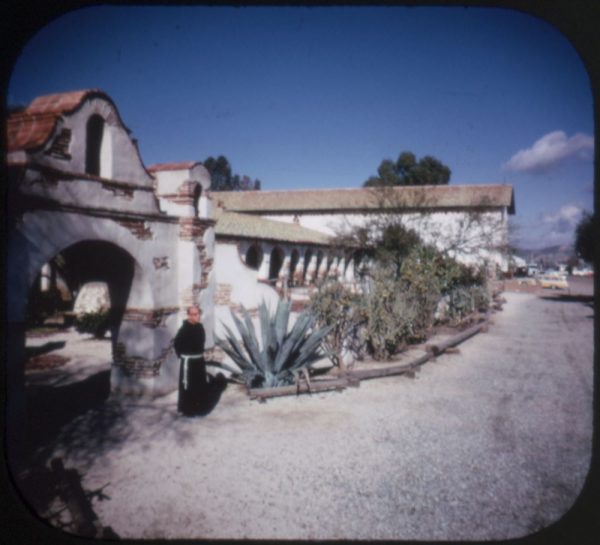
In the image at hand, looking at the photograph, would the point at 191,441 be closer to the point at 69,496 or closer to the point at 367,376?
the point at 69,496

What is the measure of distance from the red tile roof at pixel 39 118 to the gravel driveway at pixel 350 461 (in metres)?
3.45

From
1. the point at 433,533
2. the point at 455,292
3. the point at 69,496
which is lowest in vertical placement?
the point at 433,533

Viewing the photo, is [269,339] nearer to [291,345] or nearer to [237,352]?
[291,345]

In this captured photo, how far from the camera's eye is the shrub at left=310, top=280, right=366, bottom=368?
8.38 m

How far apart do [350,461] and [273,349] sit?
9.10 ft

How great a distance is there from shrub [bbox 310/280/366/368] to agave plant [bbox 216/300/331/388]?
0.83 meters

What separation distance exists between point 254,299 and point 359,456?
15.2 ft

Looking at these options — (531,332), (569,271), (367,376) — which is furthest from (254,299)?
(569,271)

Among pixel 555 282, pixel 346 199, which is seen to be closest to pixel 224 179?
pixel 346 199

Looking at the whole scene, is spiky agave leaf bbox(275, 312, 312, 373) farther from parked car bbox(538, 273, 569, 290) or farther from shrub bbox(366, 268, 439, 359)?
parked car bbox(538, 273, 569, 290)

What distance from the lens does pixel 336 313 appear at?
8.36 m

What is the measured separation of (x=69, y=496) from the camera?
3.70 meters

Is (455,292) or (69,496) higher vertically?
(455,292)

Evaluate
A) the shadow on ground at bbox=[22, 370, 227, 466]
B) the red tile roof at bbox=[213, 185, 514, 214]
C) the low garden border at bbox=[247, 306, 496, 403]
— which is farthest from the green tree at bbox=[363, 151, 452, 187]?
the shadow on ground at bbox=[22, 370, 227, 466]
